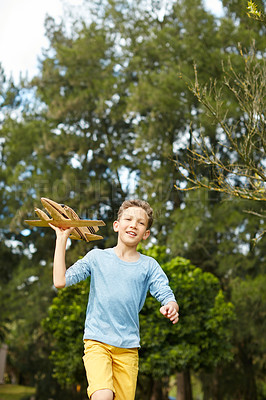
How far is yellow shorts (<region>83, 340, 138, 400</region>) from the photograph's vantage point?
2.61 metres

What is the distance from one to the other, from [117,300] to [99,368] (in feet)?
1.24

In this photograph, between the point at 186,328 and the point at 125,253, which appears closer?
the point at 125,253

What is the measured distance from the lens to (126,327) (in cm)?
277

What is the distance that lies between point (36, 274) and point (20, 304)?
1153mm

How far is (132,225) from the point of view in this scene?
296 centimetres

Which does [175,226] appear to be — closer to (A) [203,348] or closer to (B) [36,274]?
(A) [203,348]

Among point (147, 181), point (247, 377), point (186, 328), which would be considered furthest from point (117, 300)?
point (247, 377)

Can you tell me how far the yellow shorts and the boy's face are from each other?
2.04ft

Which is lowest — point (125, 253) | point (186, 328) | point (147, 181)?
point (186, 328)

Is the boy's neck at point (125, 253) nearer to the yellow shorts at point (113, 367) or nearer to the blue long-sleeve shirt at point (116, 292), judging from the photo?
the blue long-sleeve shirt at point (116, 292)

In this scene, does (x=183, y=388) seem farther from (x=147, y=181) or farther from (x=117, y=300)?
(x=117, y=300)

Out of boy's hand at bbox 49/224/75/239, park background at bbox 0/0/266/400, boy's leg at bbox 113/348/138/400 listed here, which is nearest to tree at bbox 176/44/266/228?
boy's hand at bbox 49/224/75/239

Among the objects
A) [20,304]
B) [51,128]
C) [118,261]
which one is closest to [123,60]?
→ [51,128]

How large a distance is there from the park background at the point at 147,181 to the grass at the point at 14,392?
150 centimetres
